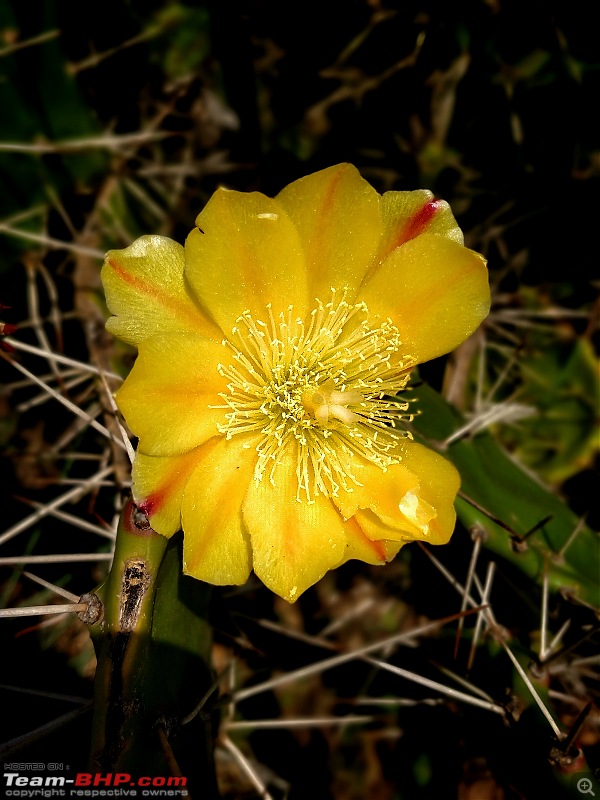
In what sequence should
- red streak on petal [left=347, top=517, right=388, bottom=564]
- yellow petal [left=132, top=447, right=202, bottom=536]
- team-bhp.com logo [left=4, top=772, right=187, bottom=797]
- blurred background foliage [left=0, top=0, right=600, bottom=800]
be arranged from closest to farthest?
team-bhp.com logo [left=4, top=772, right=187, bottom=797] → yellow petal [left=132, top=447, right=202, bottom=536] → red streak on petal [left=347, top=517, right=388, bottom=564] → blurred background foliage [left=0, top=0, right=600, bottom=800]

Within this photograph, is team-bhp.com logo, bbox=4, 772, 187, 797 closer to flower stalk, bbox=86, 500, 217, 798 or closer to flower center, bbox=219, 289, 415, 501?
flower stalk, bbox=86, 500, 217, 798

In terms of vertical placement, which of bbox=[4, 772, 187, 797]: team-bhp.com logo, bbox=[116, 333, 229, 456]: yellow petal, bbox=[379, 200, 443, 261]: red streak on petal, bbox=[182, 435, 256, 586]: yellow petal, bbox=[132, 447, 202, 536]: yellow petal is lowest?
bbox=[4, 772, 187, 797]: team-bhp.com logo

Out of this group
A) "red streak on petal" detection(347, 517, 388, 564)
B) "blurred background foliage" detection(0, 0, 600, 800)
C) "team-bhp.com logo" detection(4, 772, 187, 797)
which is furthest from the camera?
"blurred background foliage" detection(0, 0, 600, 800)

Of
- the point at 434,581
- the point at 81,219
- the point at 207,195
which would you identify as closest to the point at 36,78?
the point at 81,219

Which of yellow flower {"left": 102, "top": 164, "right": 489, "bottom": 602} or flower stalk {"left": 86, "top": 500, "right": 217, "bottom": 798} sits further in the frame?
yellow flower {"left": 102, "top": 164, "right": 489, "bottom": 602}

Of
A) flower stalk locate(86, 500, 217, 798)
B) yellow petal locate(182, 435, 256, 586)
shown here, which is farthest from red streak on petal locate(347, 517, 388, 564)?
flower stalk locate(86, 500, 217, 798)

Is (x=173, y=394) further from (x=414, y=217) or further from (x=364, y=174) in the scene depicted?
(x=364, y=174)

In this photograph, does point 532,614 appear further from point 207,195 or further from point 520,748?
point 207,195

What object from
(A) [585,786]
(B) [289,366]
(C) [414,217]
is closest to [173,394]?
(B) [289,366]

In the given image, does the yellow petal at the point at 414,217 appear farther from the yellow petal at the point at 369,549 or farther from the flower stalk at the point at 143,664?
the flower stalk at the point at 143,664
